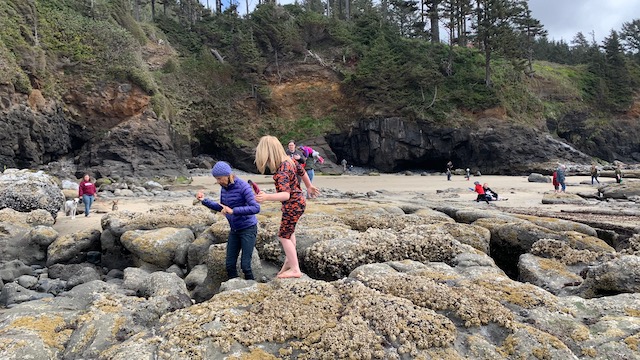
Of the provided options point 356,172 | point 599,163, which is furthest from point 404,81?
point 599,163

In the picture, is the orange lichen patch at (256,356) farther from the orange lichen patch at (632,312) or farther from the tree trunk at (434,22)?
the tree trunk at (434,22)

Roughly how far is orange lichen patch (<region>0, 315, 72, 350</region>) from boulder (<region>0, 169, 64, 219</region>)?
1079cm

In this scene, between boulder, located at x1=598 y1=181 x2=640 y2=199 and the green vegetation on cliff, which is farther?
the green vegetation on cliff

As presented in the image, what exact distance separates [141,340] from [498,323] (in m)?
3.36

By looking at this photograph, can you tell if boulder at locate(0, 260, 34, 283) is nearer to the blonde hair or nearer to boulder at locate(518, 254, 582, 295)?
the blonde hair

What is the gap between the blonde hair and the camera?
5297mm

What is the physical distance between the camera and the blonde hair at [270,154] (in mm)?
5297

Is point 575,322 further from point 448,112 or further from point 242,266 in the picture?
point 448,112

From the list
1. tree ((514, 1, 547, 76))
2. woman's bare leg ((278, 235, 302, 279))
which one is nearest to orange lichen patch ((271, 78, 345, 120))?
tree ((514, 1, 547, 76))

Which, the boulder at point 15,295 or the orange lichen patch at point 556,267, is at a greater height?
the orange lichen patch at point 556,267

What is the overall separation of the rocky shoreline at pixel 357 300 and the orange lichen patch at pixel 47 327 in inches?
0.8

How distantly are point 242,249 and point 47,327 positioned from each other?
7.88 ft

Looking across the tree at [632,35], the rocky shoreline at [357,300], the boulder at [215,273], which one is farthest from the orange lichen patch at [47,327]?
the tree at [632,35]

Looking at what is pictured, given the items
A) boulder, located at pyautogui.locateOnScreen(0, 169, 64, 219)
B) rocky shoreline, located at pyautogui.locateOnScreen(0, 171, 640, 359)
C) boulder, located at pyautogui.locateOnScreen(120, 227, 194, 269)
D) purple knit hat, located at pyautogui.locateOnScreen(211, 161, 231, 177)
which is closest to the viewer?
rocky shoreline, located at pyautogui.locateOnScreen(0, 171, 640, 359)
